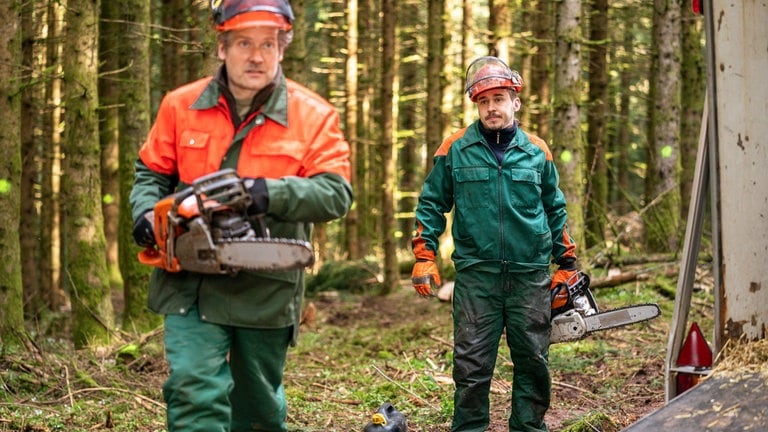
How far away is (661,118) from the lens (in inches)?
607

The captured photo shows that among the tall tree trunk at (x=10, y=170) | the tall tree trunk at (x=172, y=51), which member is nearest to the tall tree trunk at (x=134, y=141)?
the tall tree trunk at (x=10, y=170)

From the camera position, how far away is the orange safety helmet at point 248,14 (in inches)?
161

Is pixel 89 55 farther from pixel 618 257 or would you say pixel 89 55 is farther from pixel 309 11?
pixel 309 11

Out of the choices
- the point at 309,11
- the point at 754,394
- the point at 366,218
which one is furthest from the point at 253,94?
the point at 309,11

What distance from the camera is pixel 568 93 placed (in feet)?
35.2

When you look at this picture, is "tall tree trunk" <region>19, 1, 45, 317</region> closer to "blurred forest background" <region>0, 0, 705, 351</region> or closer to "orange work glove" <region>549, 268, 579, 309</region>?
"blurred forest background" <region>0, 0, 705, 351</region>

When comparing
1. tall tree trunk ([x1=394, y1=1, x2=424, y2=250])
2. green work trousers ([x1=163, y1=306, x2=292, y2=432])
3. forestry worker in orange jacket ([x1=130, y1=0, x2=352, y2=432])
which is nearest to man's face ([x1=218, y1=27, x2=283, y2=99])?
forestry worker in orange jacket ([x1=130, y1=0, x2=352, y2=432])

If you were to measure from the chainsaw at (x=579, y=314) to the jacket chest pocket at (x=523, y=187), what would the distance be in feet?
2.03

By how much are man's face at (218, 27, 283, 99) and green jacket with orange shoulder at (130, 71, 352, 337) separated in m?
0.09

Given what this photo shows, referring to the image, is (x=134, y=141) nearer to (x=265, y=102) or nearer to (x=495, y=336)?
(x=495, y=336)

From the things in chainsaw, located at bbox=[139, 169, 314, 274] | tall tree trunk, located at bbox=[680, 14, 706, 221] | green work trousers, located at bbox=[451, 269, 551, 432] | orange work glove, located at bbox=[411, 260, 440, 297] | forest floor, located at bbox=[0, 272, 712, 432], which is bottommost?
forest floor, located at bbox=[0, 272, 712, 432]

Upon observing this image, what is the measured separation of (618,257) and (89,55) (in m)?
7.01

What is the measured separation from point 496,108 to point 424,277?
112cm

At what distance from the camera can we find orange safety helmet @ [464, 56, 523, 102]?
5.79 metres
